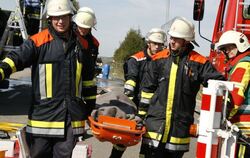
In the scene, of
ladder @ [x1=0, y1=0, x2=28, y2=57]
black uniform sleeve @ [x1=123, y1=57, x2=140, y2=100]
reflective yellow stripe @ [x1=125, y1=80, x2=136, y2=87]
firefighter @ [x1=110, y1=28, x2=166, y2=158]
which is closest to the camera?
black uniform sleeve @ [x1=123, y1=57, x2=140, y2=100]

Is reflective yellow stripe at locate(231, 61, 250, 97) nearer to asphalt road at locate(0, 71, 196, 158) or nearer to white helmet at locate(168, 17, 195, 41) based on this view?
white helmet at locate(168, 17, 195, 41)

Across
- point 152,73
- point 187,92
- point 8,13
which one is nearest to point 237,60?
point 187,92

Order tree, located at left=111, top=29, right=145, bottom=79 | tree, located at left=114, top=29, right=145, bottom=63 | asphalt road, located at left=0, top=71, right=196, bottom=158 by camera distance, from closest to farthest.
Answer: asphalt road, located at left=0, top=71, right=196, bottom=158 < tree, located at left=111, top=29, right=145, bottom=79 < tree, located at left=114, top=29, right=145, bottom=63

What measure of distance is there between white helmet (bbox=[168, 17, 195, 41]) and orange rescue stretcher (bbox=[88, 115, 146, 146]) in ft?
3.15

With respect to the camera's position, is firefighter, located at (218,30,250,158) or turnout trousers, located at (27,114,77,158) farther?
turnout trousers, located at (27,114,77,158)

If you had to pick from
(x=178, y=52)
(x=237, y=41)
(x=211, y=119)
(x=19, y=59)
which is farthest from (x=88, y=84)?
(x=237, y=41)

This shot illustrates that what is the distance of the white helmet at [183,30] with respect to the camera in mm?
4402

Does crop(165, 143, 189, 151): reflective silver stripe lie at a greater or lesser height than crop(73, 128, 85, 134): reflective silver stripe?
lesser

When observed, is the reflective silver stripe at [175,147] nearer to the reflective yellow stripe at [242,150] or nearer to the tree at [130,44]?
the reflective yellow stripe at [242,150]

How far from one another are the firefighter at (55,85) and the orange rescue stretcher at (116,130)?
28 centimetres

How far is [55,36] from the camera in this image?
4.15 meters

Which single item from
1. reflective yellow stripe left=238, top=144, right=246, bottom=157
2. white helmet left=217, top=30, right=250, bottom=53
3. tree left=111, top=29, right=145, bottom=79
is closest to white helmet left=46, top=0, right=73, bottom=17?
white helmet left=217, top=30, right=250, bottom=53

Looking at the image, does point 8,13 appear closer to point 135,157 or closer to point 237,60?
point 135,157

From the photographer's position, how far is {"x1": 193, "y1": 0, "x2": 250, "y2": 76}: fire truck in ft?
23.2
